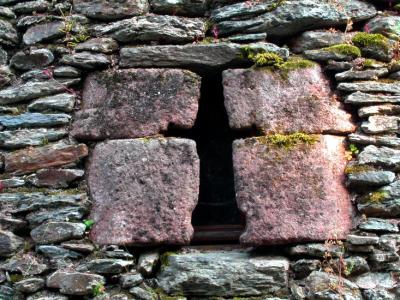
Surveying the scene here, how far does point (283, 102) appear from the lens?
337cm

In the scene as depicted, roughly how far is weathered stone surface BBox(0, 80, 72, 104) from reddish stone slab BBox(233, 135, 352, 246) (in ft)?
3.79

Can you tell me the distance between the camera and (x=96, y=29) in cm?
360

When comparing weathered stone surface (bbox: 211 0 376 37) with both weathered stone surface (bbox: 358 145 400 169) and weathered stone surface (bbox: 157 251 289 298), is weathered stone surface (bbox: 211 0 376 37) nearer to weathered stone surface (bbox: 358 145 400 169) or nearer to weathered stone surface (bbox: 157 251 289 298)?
weathered stone surface (bbox: 358 145 400 169)

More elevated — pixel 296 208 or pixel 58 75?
pixel 58 75

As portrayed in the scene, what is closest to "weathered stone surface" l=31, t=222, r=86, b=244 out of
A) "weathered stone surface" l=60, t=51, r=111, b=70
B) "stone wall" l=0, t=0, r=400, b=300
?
"stone wall" l=0, t=0, r=400, b=300

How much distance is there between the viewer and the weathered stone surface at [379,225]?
3.03 m

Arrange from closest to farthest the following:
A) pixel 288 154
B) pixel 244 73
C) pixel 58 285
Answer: pixel 58 285 < pixel 288 154 < pixel 244 73

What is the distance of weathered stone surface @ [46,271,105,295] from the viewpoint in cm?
295

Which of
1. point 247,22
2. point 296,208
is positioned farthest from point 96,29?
point 296,208

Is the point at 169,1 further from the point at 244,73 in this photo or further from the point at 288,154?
the point at 288,154

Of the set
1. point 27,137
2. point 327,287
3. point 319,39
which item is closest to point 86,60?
point 27,137

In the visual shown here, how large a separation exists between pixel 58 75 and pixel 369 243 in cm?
209

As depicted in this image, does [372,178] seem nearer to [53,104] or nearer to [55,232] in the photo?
[55,232]

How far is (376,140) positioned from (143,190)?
Answer: 4.48 ft
